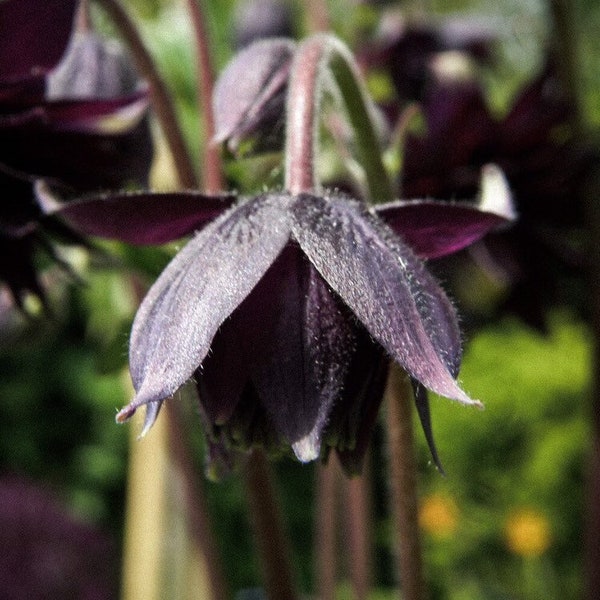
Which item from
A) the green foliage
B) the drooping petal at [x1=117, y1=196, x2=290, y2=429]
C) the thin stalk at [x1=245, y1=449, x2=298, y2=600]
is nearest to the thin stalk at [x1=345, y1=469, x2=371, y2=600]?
the thin stalk at [x1=245, y1=449, x2=298, y2=600]

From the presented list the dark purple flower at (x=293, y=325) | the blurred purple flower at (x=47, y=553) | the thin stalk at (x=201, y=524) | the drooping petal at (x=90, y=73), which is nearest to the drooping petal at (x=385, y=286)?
the dark purple flower at (x=293, y=325)

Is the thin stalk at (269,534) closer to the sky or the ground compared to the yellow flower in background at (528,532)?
closer to the sky

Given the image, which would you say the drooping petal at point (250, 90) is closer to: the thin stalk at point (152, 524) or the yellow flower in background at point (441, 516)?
the thin stalk at point (152, 524)

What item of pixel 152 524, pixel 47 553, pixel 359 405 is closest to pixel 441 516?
pixel 47 553

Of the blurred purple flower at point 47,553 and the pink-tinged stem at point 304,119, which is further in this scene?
the blurred purple flower at point 47,553

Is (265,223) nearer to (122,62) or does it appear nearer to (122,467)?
(122,62)

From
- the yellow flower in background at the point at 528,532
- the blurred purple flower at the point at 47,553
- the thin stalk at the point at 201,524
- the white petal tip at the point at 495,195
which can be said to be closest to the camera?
the white petal tip at the point at 495,195
